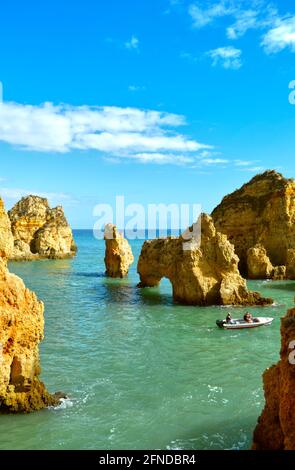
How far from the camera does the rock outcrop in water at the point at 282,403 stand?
11.1 meters

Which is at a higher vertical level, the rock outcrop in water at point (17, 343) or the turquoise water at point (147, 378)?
the rock outcrop in water at point (17, 343)

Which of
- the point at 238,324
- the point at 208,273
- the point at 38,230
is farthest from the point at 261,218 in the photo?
the point at 38,230

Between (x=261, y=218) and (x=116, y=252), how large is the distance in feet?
79.5

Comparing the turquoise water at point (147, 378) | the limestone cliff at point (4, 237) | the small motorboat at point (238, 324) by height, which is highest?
the limestone cliff at point (4, 237)

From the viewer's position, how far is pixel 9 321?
17.7 meters

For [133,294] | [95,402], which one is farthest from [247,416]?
[133,294]

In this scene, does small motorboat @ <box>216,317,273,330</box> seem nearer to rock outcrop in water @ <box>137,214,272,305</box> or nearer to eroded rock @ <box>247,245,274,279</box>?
rock outcrop in water @ <box>137,214,272,305</box>

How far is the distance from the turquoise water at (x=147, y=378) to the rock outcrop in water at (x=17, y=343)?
26.5 inches

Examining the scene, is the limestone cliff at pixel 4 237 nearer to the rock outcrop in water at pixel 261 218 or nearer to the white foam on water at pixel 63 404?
→ the white foam on water at pixel 63 404

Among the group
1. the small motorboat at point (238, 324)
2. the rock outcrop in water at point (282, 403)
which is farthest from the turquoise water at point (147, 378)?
the rock outcrop in water at point (282, 403)

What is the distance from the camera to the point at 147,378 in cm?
2286

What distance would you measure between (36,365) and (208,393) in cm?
810

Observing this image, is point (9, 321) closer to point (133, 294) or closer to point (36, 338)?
point (36, 338)

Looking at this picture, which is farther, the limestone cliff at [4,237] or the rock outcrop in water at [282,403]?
the limestone cliff at [4,237]
